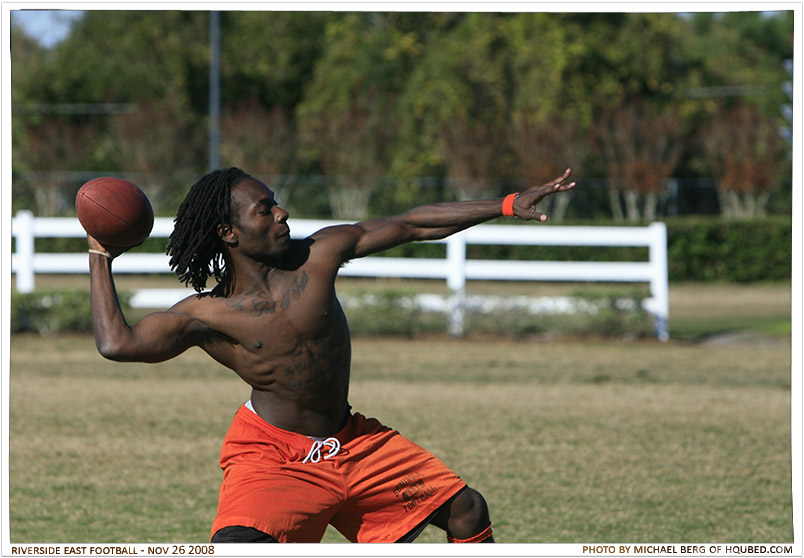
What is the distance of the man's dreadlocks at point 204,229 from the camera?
4.50 metres

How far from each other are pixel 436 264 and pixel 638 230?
9.91 ft

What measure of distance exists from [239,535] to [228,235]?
47.9 inches

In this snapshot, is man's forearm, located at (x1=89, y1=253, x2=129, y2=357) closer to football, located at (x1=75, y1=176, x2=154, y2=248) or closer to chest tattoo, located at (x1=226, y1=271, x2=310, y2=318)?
football, located at (x1=75, y1=176, x2=154, y2=248)

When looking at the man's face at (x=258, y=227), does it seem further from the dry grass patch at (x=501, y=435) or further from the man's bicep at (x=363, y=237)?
the dry grass patch at (x=501, y=435)

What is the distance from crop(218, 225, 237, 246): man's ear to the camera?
14.7 ft

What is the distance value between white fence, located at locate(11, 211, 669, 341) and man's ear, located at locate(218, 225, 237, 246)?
35.7ft

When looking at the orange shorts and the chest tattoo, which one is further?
the chest tattoo

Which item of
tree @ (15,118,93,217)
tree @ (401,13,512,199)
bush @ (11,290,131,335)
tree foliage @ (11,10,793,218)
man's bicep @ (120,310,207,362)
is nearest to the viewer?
man's bicep @ (120,310,207,362)

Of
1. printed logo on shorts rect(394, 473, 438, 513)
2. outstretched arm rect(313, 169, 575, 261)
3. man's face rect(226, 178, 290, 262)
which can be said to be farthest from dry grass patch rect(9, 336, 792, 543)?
man's face rect(226, 178, 290, 262)

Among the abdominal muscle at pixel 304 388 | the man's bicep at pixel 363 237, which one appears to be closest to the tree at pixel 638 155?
the man's bicep at pixel 363 237

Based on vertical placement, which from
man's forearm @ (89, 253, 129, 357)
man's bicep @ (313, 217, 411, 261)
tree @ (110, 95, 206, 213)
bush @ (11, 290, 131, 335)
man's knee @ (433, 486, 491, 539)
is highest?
tree @ (110, 95, 206, 213)

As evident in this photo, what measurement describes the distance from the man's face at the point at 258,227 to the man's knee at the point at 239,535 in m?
1.09

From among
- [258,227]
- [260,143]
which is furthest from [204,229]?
[260,143]
